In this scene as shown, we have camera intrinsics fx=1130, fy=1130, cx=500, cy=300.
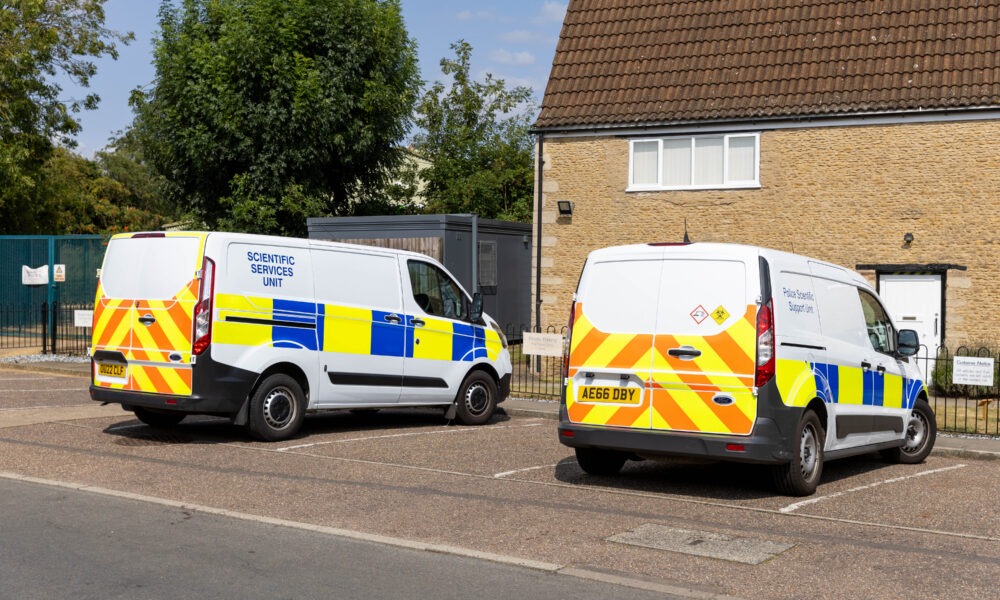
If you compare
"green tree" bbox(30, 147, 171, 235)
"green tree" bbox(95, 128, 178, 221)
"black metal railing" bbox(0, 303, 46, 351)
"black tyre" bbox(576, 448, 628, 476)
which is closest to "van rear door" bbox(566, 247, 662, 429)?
"black tyre" bbox(576, 448, 628, 476)

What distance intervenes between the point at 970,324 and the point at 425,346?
1052cm

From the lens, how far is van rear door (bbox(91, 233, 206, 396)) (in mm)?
11312

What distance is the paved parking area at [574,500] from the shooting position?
6820 mm

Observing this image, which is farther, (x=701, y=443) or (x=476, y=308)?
(x=476, y=308)

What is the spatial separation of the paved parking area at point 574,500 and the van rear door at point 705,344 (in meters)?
0.72

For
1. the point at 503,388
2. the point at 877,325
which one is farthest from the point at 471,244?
the point at 877,325

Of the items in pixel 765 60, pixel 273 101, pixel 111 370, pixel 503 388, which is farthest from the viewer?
pixel 273 101

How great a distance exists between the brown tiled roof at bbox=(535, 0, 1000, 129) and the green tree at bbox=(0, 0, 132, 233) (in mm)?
16849

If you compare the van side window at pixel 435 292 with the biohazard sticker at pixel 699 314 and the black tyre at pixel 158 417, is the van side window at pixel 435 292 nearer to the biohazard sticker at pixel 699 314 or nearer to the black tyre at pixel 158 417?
the black tyre at pixel 158 417

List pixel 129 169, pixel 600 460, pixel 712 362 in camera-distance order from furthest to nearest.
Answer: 1. pixel 129 169
2. pixel 600 460
3. pixel 712 362

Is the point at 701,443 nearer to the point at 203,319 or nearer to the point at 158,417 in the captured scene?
the point at 203,319

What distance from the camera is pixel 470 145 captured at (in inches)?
1441

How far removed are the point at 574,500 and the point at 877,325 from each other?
156 inches

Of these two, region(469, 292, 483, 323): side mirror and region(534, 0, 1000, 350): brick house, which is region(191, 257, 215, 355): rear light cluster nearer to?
region(469, 292, 483, 323): side mirror
